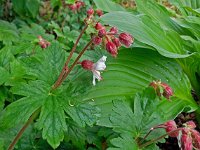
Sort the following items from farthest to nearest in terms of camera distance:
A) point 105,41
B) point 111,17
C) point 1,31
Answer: point 1,31, point 111,17, point 105,41

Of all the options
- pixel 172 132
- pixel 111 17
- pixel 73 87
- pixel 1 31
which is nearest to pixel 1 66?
pixel 73 87

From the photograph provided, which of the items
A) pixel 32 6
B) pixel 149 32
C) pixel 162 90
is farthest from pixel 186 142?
pixel 32 6

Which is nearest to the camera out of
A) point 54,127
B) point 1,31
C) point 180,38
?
point 54,127

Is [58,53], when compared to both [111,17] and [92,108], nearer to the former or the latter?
[92,108]

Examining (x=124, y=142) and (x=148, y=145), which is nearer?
(x=124, y=142)

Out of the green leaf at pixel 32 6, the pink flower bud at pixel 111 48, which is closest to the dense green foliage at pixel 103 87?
the pink flower bud at pixel 111 48
